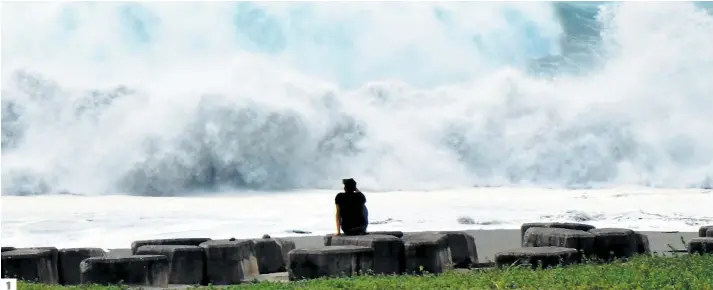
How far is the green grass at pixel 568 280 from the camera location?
8008 mm

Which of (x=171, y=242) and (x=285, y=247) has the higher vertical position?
(x=171, y=242)

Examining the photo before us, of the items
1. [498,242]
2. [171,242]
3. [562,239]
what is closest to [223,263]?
[171,242]

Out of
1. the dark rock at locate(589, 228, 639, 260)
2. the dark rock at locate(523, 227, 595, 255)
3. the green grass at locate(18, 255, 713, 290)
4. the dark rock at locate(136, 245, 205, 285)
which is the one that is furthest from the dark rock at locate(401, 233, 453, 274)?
the dark rock at locate(136, 245, 205, 285)

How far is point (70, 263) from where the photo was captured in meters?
12.1

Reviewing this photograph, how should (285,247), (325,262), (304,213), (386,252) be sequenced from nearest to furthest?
1. (325,262)
2. (386,252)
3. (285,247)
4. (304,213)

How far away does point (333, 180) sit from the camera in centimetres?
3747

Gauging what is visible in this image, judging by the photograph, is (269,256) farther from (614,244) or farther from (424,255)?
(614,244)

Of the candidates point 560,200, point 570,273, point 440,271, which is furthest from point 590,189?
point 570,273

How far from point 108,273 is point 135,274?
0.26m

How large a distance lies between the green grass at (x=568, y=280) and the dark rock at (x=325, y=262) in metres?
1.09

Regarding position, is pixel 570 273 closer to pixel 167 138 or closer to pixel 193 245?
pixel 193 245

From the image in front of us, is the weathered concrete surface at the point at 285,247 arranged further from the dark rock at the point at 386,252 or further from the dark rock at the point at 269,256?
the dark rock at the point at 386,252

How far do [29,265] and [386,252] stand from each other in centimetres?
369

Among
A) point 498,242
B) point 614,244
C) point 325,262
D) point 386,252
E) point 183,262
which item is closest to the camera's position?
point 325,262
